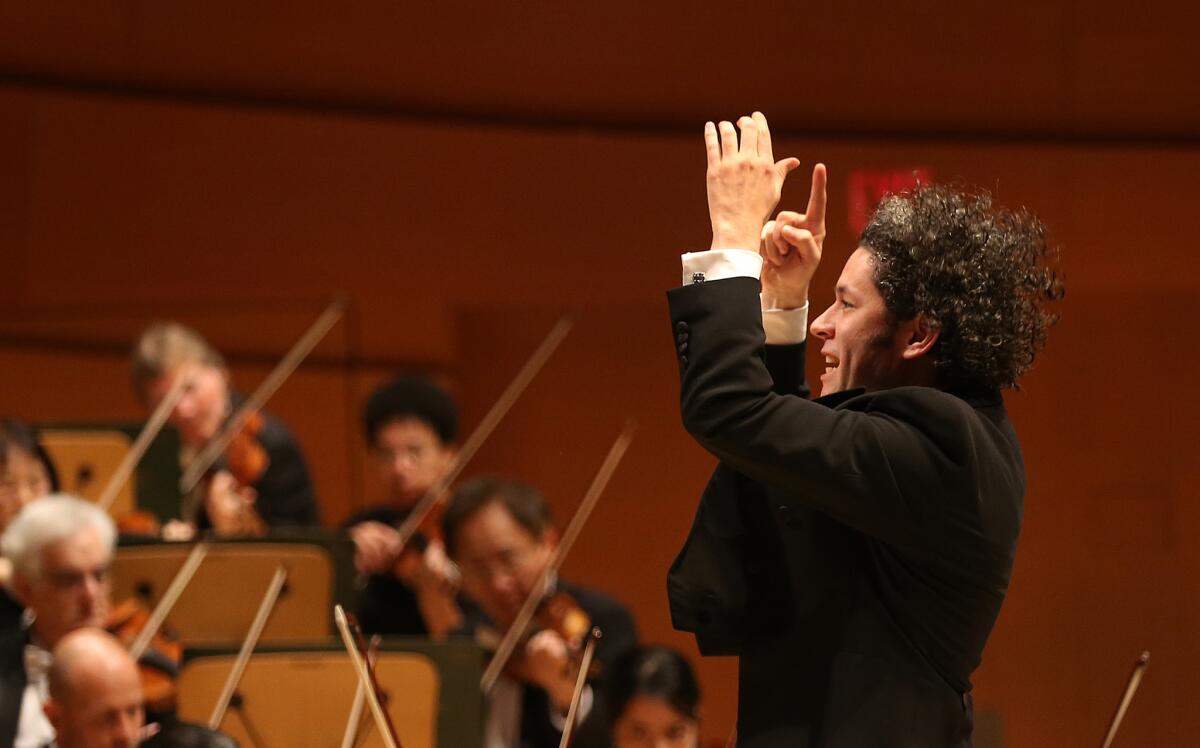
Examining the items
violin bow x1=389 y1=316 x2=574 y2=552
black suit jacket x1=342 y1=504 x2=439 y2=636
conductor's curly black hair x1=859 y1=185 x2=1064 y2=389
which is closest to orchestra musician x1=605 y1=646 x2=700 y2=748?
black suit jacket x1=342 y1=504 x2=439 y2=636

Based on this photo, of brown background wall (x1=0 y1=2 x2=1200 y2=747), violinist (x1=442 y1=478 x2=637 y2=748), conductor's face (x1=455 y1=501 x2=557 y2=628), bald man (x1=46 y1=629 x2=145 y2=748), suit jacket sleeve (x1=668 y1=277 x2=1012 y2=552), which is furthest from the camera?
brown background wall (x1=0 y1=2 x2=1200 y2=747)

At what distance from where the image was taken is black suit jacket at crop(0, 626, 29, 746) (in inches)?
73.3

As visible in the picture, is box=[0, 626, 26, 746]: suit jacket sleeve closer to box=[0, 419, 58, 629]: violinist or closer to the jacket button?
box=[0, 419, 58, 629]: violinist

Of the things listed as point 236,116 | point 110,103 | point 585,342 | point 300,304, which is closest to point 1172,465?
point 585,342

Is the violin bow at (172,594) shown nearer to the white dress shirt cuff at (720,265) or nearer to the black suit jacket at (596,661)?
the black suit jacket at (596,661)

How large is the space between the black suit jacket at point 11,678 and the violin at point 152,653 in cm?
10

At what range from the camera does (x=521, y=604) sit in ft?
7.14

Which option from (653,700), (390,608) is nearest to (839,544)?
(653,700)

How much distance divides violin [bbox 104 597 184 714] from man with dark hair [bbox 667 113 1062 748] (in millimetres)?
1114

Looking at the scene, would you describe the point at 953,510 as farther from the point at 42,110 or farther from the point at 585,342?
the point at 42,110

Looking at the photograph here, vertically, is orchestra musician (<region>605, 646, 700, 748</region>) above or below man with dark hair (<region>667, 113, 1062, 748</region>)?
below

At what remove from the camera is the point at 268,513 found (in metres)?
2.61

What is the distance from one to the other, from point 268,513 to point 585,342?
67 centimetres

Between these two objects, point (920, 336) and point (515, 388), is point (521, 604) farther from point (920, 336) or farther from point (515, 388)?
point (920, 336)
